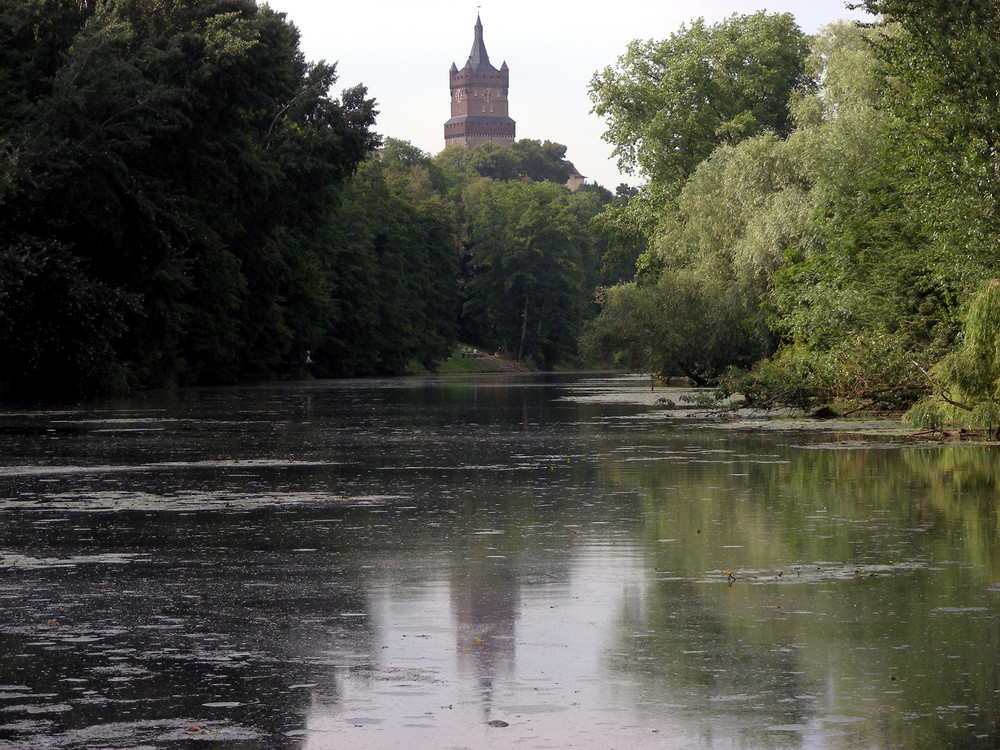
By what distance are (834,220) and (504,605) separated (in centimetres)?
2857

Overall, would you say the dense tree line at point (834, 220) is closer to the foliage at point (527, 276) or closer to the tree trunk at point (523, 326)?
the foliage at point (527, 276)

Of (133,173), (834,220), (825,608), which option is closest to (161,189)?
(133,173)

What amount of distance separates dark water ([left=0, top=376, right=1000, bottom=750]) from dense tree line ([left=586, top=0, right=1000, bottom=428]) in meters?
8.10

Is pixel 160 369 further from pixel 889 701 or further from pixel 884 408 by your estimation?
pixel 889 701

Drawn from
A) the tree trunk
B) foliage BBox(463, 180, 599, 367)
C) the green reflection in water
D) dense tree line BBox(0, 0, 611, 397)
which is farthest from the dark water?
the tree trunk

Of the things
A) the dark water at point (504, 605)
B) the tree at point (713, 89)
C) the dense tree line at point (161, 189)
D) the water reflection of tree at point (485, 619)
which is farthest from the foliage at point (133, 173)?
the water reflection of tree at point (485, 619)

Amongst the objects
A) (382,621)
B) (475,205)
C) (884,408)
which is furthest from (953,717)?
(475,205)

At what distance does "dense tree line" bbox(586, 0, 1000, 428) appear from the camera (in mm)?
26625

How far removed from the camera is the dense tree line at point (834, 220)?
26.6 m

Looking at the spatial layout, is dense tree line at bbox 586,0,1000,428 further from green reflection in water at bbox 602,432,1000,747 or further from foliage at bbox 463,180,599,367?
foliage at bbox 463,180,599,367

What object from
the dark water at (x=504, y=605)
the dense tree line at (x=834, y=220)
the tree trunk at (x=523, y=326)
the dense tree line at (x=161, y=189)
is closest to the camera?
the dark water at (x=504, y=605)

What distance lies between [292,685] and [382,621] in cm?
173

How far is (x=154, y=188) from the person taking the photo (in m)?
50.8

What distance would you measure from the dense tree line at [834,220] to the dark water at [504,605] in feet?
26.6
